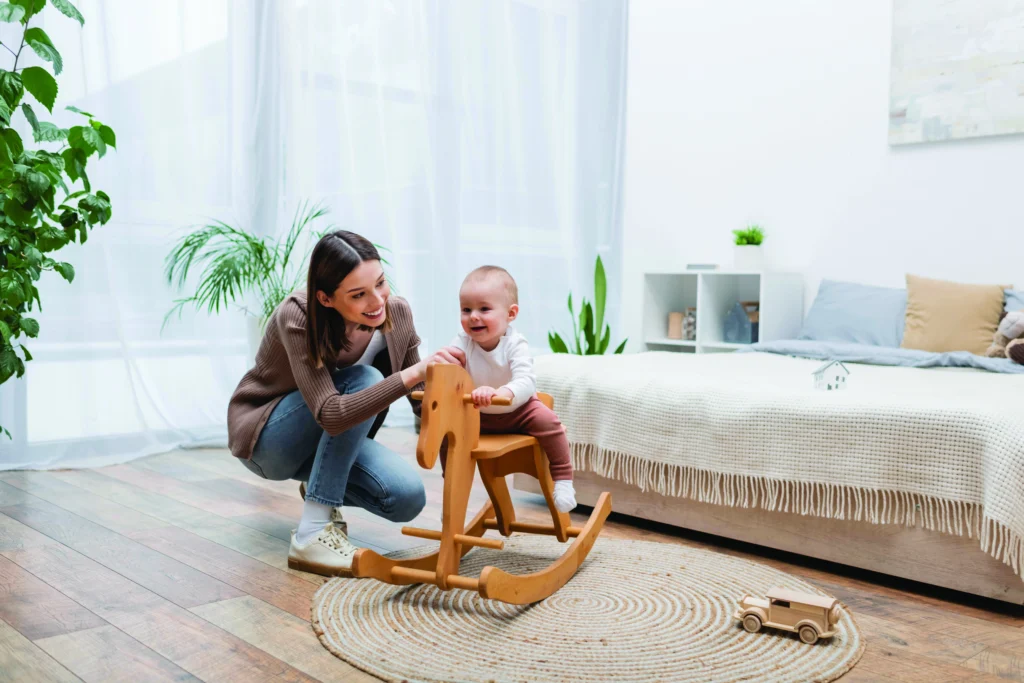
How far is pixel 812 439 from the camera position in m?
1.92

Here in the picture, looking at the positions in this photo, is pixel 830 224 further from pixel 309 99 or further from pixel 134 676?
pixel 134 676

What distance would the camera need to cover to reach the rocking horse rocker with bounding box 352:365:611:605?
60.6 inches

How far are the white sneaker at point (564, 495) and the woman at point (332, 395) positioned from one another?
34cm

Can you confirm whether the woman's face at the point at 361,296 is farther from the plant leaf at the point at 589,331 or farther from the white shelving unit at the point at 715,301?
the white shelving unit at the point at 715,301

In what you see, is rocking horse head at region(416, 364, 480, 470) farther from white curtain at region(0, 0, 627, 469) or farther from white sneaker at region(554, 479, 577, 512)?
white curtain at region(0, 0, 627, 469)

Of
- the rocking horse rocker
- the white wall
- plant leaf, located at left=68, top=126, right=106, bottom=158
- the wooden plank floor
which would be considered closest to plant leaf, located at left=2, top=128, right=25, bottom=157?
plant leaf, located at left=68, top=126, right=106, bottom=158

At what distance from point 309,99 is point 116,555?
2.16 m

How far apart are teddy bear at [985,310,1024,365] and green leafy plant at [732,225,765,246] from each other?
1224mm

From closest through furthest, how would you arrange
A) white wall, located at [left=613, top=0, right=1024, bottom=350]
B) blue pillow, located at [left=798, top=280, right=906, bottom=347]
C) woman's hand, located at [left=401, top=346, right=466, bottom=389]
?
woman's hand, located at [left=401, top=346, right=466, bottom=389]
blue pillow, located at [left=798, top=280, right=906, bottom=347]
white wall, located at [left=613, top=0, right=1024, bottom=350]

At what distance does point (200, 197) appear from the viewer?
10.8 ft

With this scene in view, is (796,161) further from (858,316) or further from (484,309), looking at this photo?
(484,309)

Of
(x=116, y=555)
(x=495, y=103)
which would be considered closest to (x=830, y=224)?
(x=495, y=103)

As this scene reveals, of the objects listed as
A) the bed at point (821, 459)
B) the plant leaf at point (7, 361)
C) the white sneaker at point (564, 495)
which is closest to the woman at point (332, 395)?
the white sneaker at point (564, 495)

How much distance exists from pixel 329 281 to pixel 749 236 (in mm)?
2682
